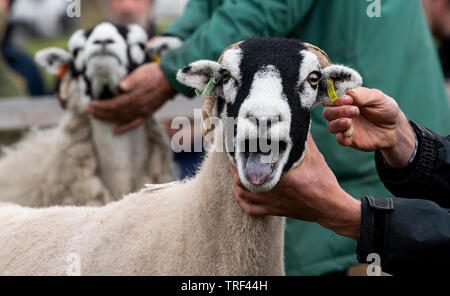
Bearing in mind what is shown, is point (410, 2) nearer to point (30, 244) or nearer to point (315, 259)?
point (315, 259)

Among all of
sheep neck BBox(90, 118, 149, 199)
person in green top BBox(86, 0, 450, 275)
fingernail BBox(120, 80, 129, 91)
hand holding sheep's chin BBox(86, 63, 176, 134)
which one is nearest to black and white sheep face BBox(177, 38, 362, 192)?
person in green top BBox(86, 0, 450, 275)

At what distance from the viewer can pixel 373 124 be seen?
6.95 ft

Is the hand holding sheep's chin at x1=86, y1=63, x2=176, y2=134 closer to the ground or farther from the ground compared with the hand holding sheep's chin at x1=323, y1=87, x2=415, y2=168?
farther from the ground

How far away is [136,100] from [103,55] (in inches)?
13.7

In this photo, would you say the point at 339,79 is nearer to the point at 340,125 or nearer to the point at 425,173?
the point at 340,125

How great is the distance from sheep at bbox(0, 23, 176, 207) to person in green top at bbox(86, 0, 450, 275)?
533 millimetres

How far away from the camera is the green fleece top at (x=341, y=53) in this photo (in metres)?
2.73

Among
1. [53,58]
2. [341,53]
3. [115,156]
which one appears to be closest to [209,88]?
[341,53]

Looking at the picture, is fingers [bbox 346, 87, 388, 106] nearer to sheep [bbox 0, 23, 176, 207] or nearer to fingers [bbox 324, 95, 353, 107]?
fingers [bbox 324, 95, 353, 107]

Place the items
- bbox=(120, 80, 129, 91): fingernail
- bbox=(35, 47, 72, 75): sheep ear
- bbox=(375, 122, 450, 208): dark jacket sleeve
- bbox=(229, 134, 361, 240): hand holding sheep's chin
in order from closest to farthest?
bbox=(229, 134, 361, 240): hand holding sheep's chin
bbox=(375, 122, 450, 208): dark jacket sleeve
bbox=(120, 80, 129, 91): fingernail
bbox=(35, 47, 72, 75): sheep ear

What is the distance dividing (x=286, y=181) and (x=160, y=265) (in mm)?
517

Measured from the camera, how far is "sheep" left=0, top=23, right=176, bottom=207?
3.45 m

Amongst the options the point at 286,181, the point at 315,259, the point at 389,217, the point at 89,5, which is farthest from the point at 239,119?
the point at 89,5

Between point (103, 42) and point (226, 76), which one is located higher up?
point (103, 42)
